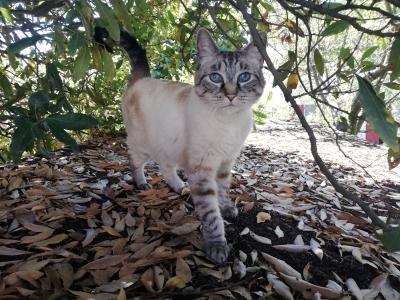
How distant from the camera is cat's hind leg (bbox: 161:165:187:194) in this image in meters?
2.54

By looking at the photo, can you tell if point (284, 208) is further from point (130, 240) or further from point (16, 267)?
point (16, 267)

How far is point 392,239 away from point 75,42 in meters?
1.19

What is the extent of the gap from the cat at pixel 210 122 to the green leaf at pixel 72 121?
0.64 m

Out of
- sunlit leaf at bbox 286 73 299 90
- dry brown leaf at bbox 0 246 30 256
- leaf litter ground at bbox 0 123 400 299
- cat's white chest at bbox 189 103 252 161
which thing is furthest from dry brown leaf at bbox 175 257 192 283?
sunlit leaf at bbox 286 73 299 90

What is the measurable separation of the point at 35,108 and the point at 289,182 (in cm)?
232

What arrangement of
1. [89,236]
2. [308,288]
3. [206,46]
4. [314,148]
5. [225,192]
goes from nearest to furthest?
[314,148]
[308,288]
[89,236]
[206,46]
[225,192]

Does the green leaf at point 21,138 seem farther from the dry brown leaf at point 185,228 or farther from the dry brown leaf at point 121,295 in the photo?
the dry brown leaf at point 185,228

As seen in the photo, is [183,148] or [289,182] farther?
[289,182]

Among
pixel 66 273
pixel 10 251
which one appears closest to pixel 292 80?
pixel 66 273

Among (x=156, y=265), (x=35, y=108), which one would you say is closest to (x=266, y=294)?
(x=156, y=265)

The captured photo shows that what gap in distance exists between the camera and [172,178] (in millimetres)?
2576

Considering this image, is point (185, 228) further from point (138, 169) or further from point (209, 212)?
point (138, 169)

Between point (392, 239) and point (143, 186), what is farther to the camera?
point (143, 186)

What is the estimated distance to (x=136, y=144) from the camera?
102 inches
